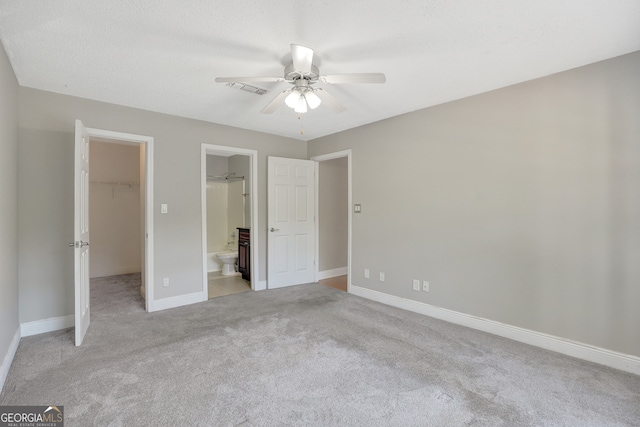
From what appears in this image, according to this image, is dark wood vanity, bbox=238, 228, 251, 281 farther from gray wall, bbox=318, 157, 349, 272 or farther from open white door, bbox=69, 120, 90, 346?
open white door, bbox=69, 120, 90, 346

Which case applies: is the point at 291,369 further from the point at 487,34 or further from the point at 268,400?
the point at 487,34

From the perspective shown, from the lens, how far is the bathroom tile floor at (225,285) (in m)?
4.43

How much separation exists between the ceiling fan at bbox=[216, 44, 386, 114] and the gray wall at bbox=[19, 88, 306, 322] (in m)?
1.81

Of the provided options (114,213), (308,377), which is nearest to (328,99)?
(308,377)

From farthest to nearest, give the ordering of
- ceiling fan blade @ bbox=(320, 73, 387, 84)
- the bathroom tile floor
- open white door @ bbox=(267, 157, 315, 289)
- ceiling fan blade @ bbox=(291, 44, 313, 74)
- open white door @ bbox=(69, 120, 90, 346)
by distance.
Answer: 1. open white door @ bbox=(267, 157, 315, 289)
2. the bathroom tile floor
3. open white door @ bbox=(69, 120, 90, 346)
4. ceiling fan blade @ bbox=(320, 73, 387, 84)
5. ceiling fan blade @ bbox=(291, 44, 313, 74)

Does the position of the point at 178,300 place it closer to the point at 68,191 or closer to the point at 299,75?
the point at 68,191

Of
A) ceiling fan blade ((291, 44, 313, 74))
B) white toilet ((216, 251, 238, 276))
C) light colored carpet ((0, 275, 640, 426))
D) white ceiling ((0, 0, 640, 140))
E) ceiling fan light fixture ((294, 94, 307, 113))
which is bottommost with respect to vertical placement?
light colored carpet ((0, 275, 640, 426))

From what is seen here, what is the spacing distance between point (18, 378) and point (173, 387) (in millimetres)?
1180

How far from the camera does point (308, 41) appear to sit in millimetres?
2096

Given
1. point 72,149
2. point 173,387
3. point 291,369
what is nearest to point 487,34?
point 291,369

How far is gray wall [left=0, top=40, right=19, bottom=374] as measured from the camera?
7.13ft

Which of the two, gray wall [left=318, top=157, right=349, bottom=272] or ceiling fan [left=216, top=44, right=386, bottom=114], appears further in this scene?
gray wall [left=318, top=157, right=349, bottom=272]

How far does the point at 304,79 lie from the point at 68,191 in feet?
9.16

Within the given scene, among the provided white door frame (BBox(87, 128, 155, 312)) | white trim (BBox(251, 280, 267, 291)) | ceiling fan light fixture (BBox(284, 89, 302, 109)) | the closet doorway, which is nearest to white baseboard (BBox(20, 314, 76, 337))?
white door frame (BBox(87, 128, 155, 312))
